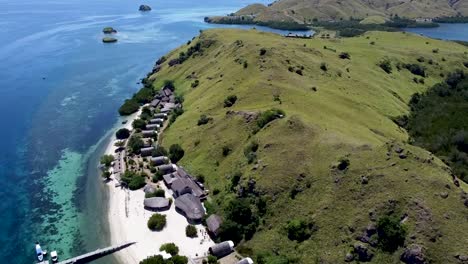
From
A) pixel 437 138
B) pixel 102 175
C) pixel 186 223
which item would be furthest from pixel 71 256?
pixel 437 138

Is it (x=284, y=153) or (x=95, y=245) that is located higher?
(x=284, y=153)

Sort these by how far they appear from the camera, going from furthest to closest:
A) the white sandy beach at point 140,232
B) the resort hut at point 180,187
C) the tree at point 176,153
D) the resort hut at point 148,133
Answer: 1. the resort hut at point 148,133
2. the tree at point 176,153
3. the resort hut at point 180,187
4. the white sandy beach at point 140,232

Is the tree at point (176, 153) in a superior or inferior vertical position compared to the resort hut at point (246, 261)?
superior

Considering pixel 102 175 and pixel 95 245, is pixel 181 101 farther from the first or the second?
pixel 95 245

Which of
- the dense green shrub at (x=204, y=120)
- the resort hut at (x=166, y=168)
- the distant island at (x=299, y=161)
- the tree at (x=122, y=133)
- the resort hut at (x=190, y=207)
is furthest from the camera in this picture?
the tree at (x=122, y=133)

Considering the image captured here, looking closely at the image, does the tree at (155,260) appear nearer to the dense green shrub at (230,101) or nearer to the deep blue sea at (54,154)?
the deep blue sea at (54,154)

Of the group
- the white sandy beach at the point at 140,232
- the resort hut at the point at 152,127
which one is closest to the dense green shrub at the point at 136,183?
the white sandy beach at the point at 140,232

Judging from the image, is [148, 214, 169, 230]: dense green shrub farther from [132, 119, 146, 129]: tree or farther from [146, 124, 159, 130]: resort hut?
[132, 119, 146, 129]: tree
